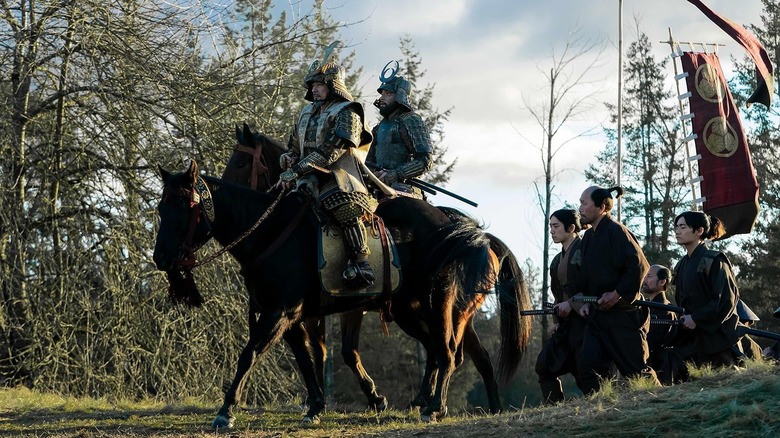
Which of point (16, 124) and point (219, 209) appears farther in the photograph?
point (16, 124)

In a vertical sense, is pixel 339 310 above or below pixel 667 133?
below

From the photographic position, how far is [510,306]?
31.4ft

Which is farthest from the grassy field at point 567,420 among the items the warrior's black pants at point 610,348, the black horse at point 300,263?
the black horse at point 300,263

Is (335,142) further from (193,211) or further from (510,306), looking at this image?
(510,306)

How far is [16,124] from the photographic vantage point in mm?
12758

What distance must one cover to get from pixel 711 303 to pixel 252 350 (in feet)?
12.7

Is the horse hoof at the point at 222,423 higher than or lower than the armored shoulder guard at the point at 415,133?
lower

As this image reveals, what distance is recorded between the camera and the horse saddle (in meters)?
8.34

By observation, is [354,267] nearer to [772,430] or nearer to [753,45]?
[772,430]

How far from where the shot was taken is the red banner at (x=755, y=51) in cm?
1575

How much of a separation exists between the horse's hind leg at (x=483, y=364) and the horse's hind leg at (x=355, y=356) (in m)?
1.03

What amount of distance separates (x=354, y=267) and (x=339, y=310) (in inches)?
19.5

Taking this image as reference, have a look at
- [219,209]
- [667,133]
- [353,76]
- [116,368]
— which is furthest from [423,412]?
[667,133]

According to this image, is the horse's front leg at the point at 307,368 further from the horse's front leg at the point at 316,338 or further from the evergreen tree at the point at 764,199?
the evergreen tree at the point at 764,199
